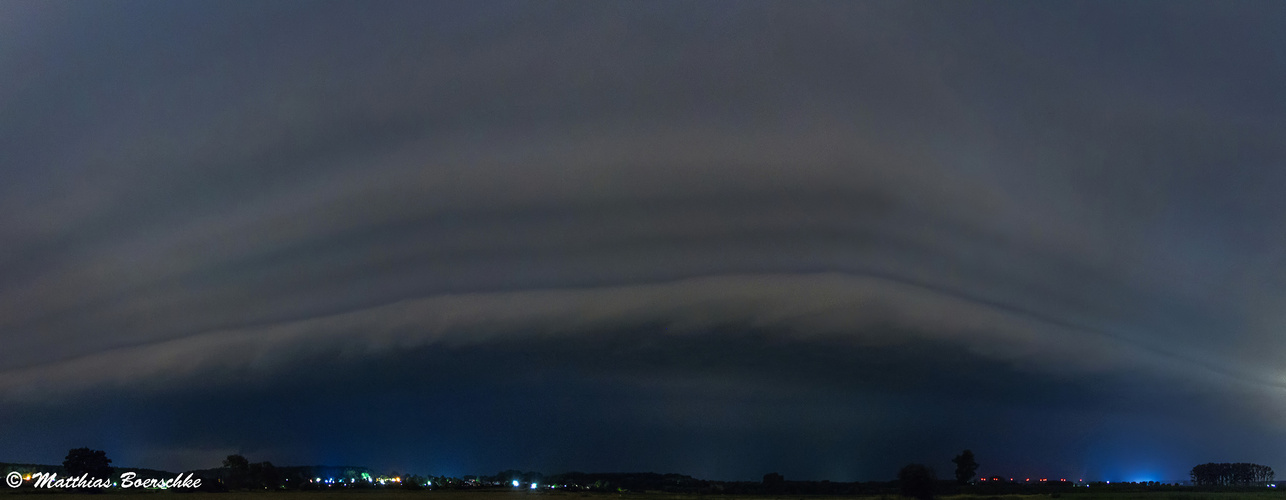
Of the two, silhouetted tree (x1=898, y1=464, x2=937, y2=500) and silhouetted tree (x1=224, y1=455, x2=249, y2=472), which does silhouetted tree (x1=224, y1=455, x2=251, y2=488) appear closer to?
silhouetted tree (x1=224, y1=455, x2=249, y2=472)

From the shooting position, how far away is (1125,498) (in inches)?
5965

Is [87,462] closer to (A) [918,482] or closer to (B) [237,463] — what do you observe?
(B) [237,463]

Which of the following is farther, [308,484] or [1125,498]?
[308,484]

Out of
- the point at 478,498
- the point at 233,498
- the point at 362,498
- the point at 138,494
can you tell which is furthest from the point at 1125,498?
the point at 138,494

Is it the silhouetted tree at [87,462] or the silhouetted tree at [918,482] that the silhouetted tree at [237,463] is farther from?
the silhouetted tree at [918,482]

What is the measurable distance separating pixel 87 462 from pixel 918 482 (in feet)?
502

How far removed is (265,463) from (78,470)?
37.4 m

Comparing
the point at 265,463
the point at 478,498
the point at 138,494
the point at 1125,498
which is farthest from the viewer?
the point at 265,463

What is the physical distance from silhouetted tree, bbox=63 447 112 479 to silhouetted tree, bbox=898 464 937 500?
144501 mm

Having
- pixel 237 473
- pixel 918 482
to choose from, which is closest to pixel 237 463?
pixel 237 473

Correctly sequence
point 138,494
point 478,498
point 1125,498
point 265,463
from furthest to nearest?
point 265,463 → point 1125,498 → point 478,498 → point 138,494

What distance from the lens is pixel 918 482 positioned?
160 metres

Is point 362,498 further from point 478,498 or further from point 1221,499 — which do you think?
point 1221,499

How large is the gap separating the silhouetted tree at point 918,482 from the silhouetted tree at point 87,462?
14450 cm
